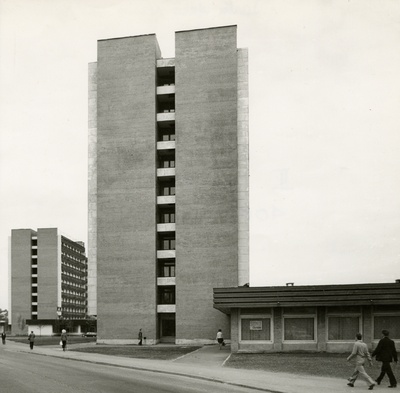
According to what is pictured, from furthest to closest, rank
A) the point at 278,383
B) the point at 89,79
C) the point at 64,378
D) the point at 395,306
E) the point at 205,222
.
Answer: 1. the point at 89,79
2. the point at 205,222
3. the point at 395,306
4. the point at 64,378
5. the point at 278,383

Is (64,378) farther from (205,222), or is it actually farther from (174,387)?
(205,222)

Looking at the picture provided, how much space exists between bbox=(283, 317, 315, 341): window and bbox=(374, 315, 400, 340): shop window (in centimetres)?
365

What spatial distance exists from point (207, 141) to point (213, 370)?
3175cm

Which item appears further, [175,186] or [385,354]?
[175,186]

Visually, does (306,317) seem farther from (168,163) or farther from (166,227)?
(168,163)

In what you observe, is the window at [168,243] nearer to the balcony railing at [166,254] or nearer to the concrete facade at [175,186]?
the concrete facade at [175,186]

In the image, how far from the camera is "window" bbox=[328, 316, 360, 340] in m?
34.2

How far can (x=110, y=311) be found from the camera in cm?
5241

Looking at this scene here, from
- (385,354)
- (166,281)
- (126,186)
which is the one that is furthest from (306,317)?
(126,186)

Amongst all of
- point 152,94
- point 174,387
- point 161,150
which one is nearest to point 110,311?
point 161,150

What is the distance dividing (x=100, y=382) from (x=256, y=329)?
55.4ft

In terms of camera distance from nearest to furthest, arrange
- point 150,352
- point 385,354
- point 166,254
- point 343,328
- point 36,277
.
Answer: point 385,354 < point 343,328 < point 150,352 < point 166,254 < point 36,277

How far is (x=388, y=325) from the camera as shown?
111ft

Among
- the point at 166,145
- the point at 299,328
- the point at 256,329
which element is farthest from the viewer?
the point at 166,145
